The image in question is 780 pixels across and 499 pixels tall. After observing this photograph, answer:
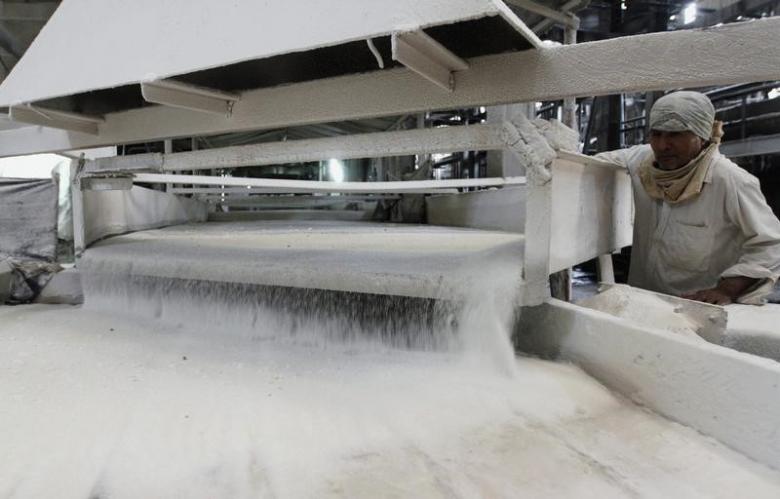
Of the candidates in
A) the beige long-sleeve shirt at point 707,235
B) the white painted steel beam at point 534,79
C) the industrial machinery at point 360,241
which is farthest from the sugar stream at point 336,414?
the beige long-sleeve shirt at point 707,235

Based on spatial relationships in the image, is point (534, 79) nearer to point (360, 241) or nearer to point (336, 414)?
point (336, 414)

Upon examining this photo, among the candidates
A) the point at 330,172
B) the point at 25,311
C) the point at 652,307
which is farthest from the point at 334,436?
the point at 330,172

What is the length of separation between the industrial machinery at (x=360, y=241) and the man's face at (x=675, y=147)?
257 millimetres

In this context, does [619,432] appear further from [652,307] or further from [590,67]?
[590,67]

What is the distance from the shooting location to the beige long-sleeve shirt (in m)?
2.07

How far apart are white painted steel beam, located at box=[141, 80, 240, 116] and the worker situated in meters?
1.94

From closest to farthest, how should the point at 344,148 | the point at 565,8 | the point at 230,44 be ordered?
1. the point at 230,44
2. the point at 344,148
3. the point at 565,8

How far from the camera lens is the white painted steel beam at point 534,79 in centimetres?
110

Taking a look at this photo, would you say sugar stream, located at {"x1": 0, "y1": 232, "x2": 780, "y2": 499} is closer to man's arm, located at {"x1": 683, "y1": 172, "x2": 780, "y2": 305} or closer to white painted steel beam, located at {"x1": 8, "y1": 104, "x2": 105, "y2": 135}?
white painted steel beam, located at {"x1": 8, "y1": 104, "x2": 105, "y2": 135}

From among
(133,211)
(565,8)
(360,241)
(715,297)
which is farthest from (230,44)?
(565,8)

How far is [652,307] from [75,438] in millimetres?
1805

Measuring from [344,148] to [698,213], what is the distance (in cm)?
184

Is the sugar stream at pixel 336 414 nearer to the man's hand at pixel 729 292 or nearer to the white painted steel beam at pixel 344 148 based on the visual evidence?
the white painted steel beam at pixel 344 148

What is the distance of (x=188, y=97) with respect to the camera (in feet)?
5.41
